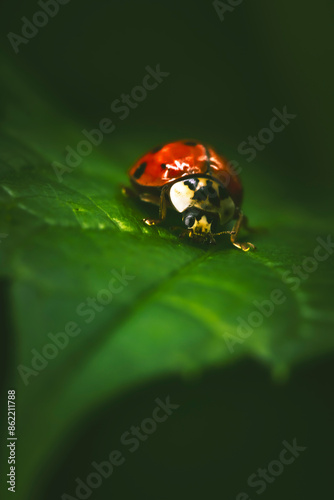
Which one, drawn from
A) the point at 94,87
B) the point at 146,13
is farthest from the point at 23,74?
the point at 146,13

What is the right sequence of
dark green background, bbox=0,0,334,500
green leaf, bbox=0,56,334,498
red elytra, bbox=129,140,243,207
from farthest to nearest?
red elytra, bbox=129,140,243,207 → dark green background, bbox=0,0,334,500 → green leaf, bbox=0,56,334,498

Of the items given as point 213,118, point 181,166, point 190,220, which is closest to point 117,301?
point 190,220

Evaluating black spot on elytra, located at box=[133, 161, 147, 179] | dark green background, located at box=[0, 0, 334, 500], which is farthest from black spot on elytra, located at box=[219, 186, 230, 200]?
dark green background, located at box=[0, 0, 334, 500]

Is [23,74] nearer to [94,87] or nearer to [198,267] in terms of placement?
[94,87]

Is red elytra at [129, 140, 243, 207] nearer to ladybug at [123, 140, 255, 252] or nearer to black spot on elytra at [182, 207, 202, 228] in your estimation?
ladybug at [123, 140, 255, 252]

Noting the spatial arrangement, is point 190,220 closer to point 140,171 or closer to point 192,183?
point 192,183

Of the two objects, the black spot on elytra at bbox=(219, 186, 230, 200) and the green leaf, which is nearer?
the green leaf
